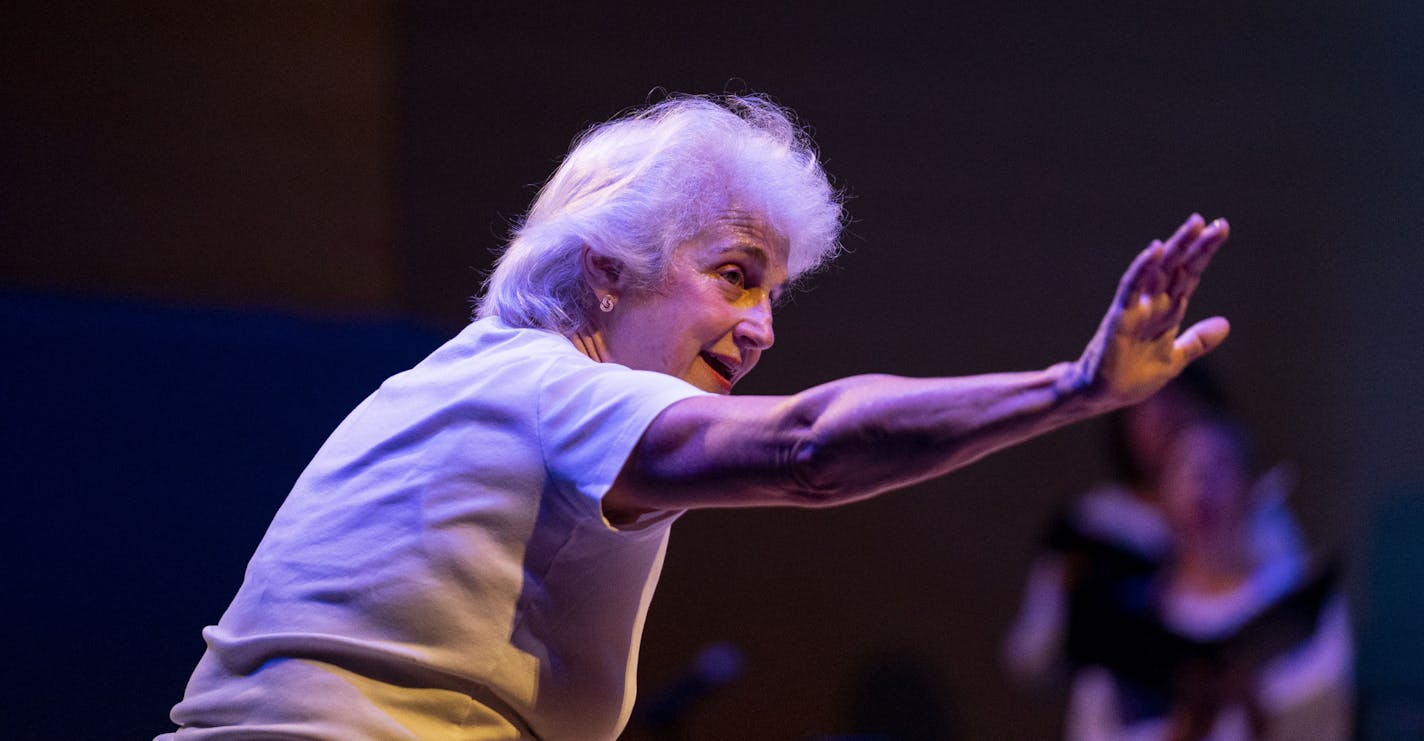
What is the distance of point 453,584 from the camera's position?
3.56ft

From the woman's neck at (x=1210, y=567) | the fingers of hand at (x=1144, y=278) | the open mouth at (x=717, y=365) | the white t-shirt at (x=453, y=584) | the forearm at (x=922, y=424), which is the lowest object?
the woman's neck at (x=1210, y=567)

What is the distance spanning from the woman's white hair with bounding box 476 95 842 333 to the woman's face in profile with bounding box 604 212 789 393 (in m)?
0.02

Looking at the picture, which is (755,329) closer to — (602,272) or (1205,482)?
(602,272)

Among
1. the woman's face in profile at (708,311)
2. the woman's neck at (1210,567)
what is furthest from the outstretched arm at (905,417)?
the woman's neck at (1210,567)

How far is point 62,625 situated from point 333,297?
86 cm

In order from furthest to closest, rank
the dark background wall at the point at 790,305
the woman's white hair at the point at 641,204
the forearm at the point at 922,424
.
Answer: the dark background wall at the point at 790,305 < the woman's white hair at the point at 641,204 < the forearm at the point at 922,424

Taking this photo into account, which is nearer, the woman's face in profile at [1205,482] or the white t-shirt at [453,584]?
the white t-shirt at [453,584]

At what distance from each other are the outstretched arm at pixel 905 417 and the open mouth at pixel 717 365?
0.45 metres

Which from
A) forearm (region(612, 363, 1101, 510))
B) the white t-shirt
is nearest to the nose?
the white t-shirt

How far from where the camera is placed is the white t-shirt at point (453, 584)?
3.48ft

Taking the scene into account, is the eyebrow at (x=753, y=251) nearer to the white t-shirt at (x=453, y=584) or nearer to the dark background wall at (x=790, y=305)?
the white t-shirt at (x=453, y=584)

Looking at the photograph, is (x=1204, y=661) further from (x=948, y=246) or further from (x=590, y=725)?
(x=590, y=725)

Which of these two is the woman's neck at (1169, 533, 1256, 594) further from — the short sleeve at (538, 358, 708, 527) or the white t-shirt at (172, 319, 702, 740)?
the short sleeve at (538, 358, 708, 527)

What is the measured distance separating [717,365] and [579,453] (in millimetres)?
447
